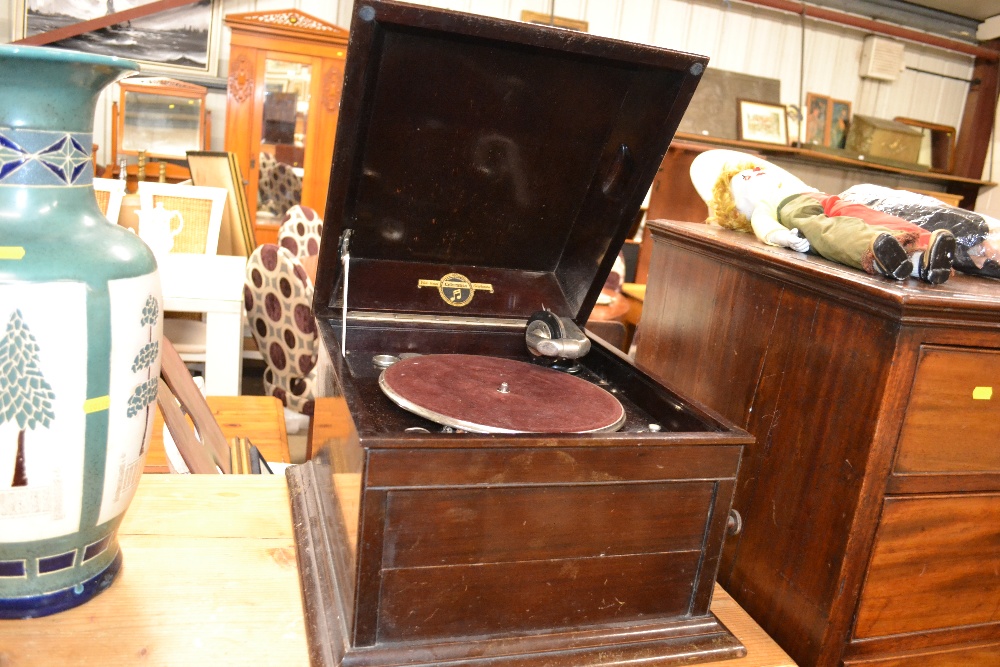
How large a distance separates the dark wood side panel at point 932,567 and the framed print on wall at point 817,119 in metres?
5.32

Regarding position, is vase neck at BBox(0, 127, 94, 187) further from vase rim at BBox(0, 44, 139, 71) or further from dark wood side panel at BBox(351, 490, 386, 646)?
dark wood side panel at BBox(351, 490, 386, 646)

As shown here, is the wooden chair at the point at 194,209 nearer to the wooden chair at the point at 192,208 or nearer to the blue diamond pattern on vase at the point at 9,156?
the wooden chair at the point at 192,208

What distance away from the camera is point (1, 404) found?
0.74m

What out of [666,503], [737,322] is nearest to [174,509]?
[666,503]

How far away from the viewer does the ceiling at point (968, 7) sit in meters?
5.78

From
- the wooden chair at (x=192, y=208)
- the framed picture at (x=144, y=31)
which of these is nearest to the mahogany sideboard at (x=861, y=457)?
the wooden chair at (x=192, y=208)

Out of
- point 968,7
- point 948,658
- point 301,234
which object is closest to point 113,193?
point 301,234

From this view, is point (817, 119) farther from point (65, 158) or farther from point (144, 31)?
point (65, 158)

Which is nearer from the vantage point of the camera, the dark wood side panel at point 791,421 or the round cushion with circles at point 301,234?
the dark wood side panel at point 791,421

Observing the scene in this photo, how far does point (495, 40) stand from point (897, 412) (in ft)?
2.56

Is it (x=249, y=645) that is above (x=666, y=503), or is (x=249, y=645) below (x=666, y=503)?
below

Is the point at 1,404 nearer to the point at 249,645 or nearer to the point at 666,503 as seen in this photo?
the point at 249,645

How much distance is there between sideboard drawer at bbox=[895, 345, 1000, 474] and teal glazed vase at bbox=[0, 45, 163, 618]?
0.99 m

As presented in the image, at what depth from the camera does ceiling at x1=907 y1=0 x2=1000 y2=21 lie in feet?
19.0
